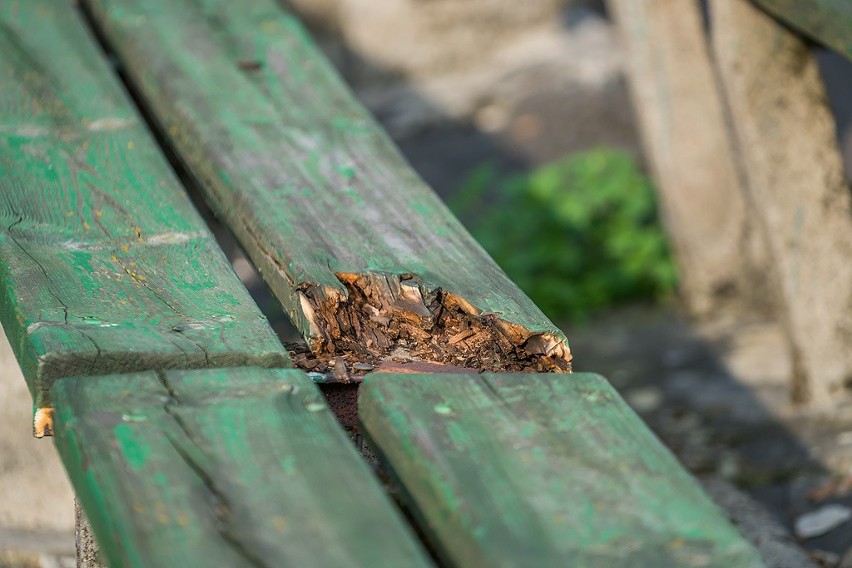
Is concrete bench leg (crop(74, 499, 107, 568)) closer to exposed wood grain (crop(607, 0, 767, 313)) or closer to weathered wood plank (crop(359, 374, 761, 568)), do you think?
weathered wood plank (crop(359, 374, 761, 568))

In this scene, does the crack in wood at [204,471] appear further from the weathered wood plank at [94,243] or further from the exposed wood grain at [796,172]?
the exposed wood grain at [796,172]

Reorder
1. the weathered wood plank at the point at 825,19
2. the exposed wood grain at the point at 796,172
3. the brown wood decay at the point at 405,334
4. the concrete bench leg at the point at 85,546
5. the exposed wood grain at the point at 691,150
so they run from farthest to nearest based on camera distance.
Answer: the exposed wood grain at the point at 691,150 < the exposed wood grain at the point at 796,172 < the weathered wood plank at the point at 825,19 < the concrete bench leg at the point at 85,546 < the brown wood decay at the point at 405,334

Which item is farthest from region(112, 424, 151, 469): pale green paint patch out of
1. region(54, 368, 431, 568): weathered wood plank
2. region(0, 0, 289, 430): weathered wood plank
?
region(0, 0, 289, 430): weathered wood plank

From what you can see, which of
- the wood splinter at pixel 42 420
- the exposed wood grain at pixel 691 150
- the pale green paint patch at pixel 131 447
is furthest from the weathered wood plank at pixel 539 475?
the exposed wood grain at pixel 691 150

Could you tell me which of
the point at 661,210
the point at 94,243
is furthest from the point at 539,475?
the point at 661,210

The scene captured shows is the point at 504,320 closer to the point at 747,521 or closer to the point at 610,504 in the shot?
the point at 610,504

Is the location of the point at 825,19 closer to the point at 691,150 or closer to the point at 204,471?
the point at 691,150

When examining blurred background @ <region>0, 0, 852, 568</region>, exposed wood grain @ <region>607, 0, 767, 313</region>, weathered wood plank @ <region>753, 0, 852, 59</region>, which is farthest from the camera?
exposed wood grain @ <region>607, 0, 767, 313</region>
